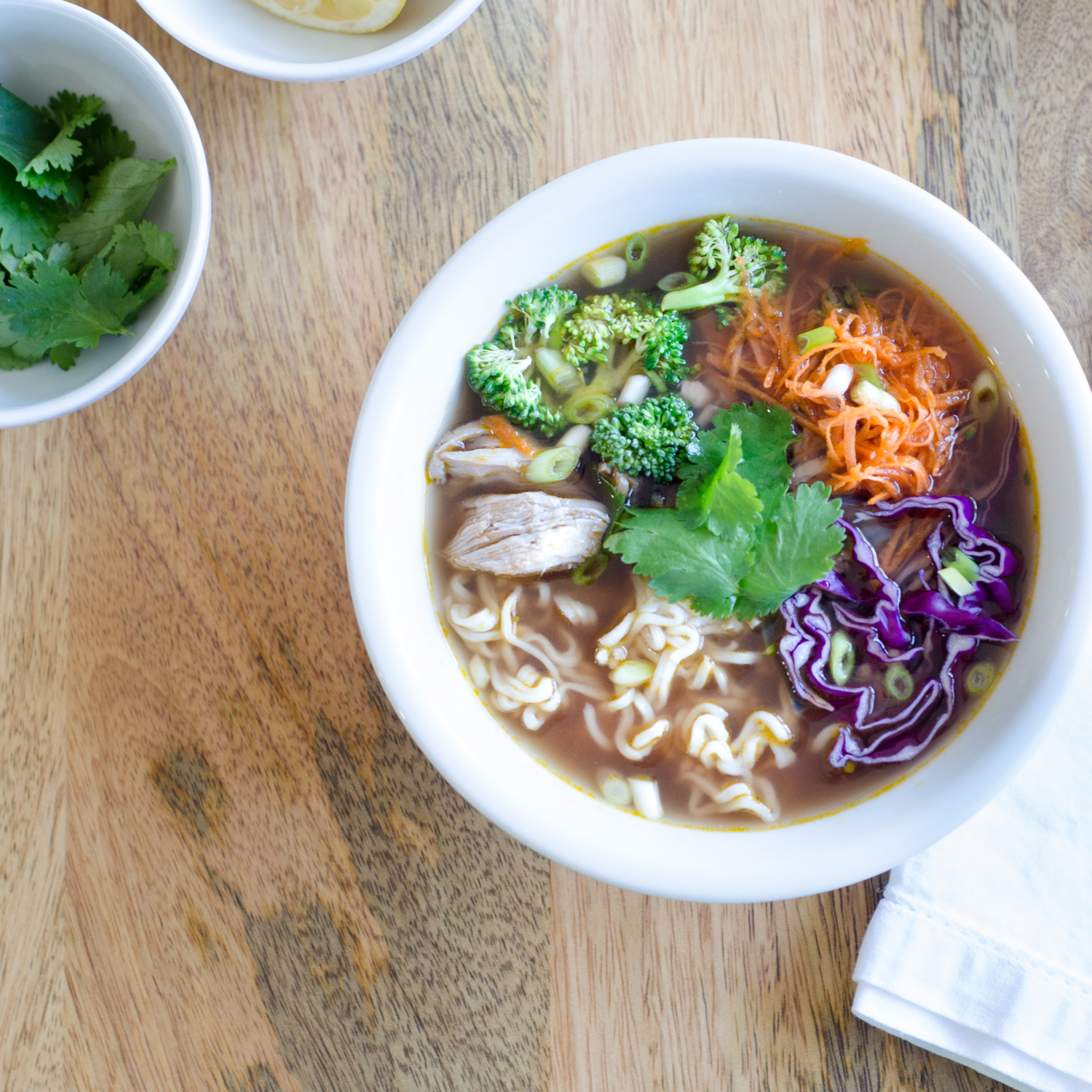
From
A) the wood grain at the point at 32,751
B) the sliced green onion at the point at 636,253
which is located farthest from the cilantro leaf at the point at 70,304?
the sliced green onion at the point at 636,253

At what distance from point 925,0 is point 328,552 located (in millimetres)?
1536

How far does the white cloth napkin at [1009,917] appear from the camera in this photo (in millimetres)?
1625

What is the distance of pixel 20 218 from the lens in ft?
5.15

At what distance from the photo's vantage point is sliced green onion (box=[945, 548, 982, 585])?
1.47m

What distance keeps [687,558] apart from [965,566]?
1.51ft

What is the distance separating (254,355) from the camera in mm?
1701

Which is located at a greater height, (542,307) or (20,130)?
(20,130)

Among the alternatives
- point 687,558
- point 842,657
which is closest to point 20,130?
point 687,558

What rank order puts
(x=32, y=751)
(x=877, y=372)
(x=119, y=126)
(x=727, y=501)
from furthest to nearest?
(x=32, y=751), (x=119, y=126), (x=877, y=372), (x=727, y=501)

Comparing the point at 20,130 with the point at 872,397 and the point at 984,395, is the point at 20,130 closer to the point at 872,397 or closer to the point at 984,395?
the point at 872,397

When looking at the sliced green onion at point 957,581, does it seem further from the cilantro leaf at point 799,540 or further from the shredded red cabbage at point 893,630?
the cilantro leaf at point 799,540

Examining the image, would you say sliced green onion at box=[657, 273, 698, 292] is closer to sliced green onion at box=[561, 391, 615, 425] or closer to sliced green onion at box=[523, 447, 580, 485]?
sliced green onion at box=[561, 391, 615, 425]

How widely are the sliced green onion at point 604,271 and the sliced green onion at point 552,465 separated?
29 centimetres

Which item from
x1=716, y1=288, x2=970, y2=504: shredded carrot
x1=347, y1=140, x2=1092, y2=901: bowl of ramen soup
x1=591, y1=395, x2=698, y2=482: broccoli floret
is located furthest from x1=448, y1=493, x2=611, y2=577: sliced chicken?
x1=716, y1=288, x2=970, y2=504: shredded carrot
